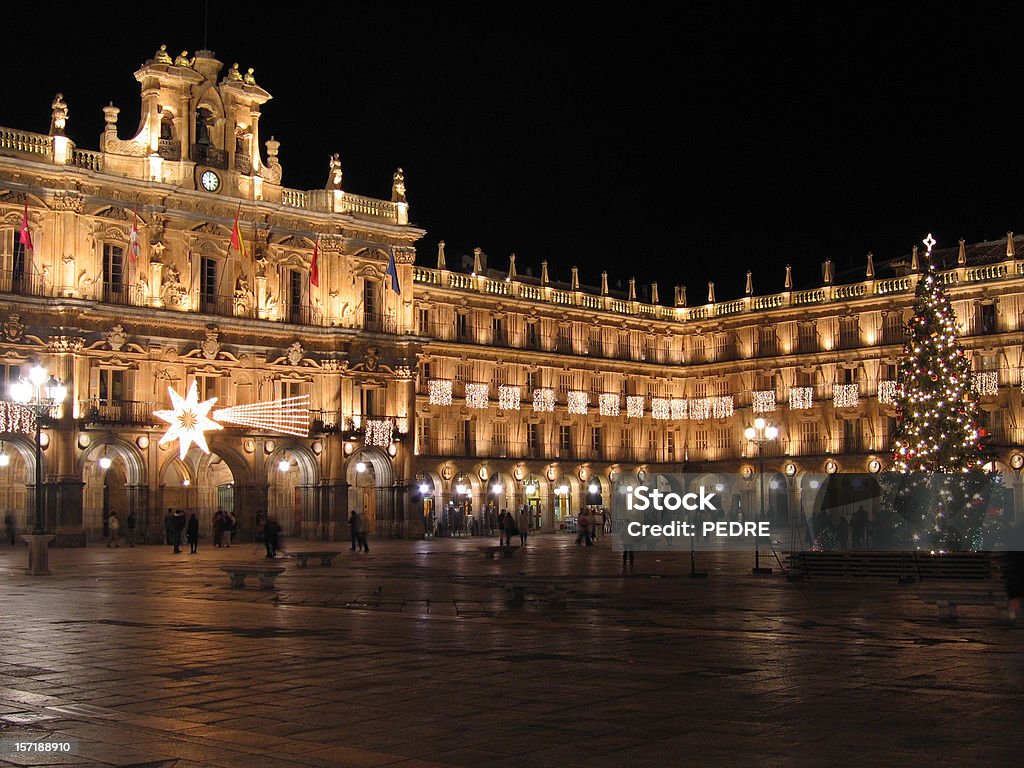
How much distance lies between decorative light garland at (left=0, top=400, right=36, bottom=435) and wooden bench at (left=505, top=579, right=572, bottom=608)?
31.1 m

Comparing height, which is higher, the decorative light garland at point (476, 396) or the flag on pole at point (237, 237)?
the flag on pole at point (237, 237)

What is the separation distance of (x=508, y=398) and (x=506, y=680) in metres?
61.9

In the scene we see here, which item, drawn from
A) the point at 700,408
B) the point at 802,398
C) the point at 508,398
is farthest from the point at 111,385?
the point at 700,408

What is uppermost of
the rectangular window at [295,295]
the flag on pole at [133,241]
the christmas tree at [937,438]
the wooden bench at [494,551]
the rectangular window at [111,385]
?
the flag on pole at [133,241]

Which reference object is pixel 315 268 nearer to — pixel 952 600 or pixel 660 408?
pixel 660 408

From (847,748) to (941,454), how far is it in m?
28.3

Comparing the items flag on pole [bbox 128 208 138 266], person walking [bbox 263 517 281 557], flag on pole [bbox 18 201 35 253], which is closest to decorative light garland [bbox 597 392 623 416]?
flag on pole [bbox 128 208 138 266]

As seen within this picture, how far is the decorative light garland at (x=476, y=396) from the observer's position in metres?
72.7

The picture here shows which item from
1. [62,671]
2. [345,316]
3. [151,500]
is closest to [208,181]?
[345,316]

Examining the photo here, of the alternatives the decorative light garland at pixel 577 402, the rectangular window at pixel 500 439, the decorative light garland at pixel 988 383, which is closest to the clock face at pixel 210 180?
the rectangular window at pixel 500 439

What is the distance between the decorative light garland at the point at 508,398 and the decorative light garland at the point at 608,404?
7.00m

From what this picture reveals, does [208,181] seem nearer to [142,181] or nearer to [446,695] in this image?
[142,181]

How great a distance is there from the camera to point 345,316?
60.1m

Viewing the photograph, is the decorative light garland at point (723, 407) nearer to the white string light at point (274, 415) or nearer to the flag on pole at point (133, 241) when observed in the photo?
the white string light at point (274, 415)
